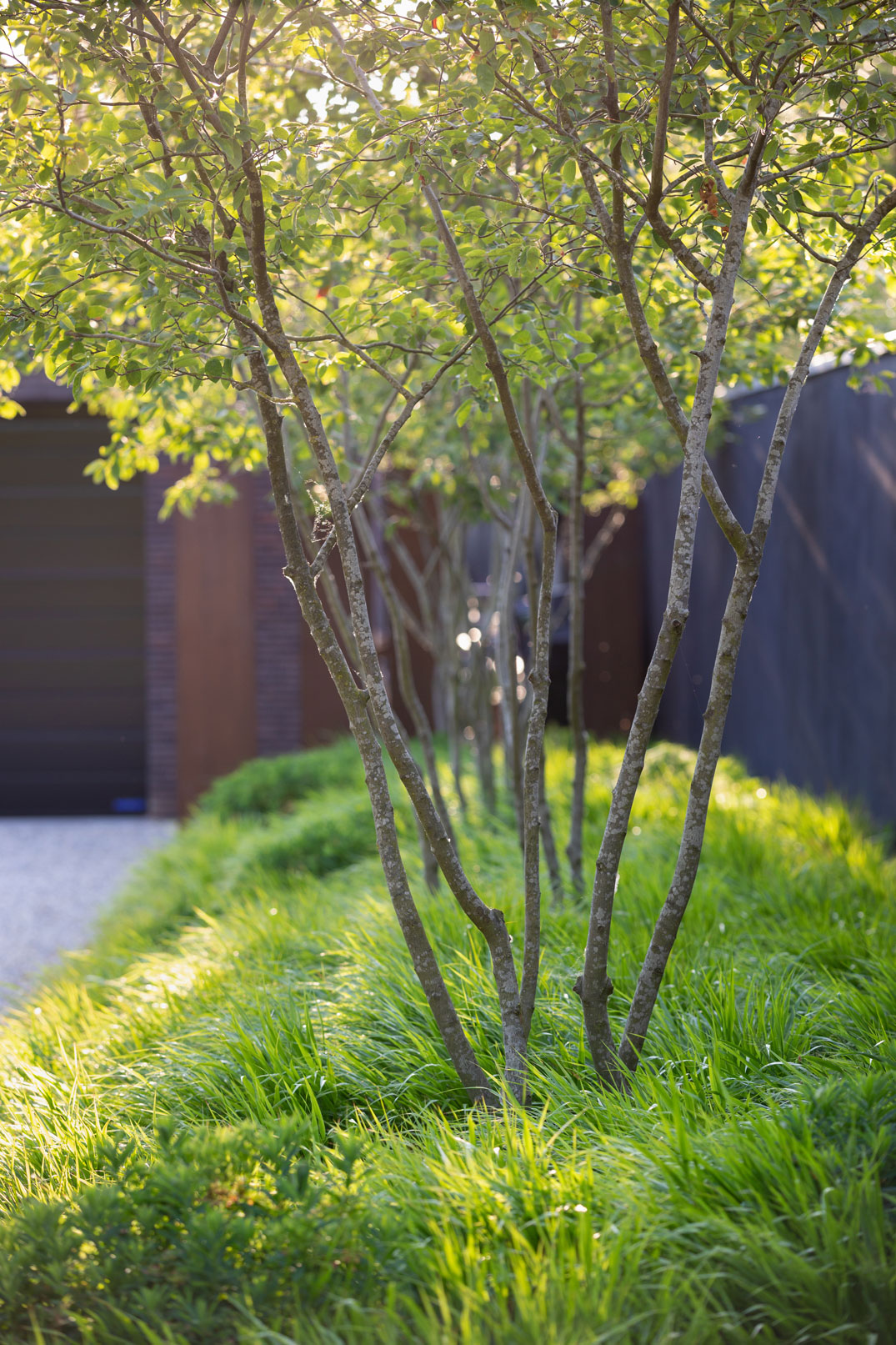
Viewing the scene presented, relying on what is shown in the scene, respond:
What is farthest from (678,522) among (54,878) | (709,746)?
(54,878)

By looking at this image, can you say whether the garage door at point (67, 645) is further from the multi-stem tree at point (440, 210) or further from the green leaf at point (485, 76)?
the green leaf at point (485, 76)

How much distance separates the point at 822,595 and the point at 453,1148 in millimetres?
4108

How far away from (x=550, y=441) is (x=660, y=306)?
2388 millimetres

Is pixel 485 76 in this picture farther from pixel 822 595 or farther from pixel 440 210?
pixel 822 595

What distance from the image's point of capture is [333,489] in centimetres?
229

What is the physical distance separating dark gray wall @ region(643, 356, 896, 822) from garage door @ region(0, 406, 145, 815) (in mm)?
5092

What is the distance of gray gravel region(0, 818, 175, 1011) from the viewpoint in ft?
18.1

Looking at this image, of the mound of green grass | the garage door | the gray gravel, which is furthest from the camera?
the garage door

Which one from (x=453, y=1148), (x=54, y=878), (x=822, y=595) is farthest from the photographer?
(x=54, y=878)

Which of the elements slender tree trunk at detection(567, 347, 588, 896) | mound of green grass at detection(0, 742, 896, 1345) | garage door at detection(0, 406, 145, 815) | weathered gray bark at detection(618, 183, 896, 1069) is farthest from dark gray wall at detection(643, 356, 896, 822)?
garage door at detection(0, 406, 145, 815)

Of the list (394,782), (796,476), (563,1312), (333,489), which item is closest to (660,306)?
(333,489)

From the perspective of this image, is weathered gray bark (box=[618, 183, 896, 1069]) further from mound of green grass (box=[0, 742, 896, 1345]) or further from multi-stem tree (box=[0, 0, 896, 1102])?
mound of green grass (box=[0, 742, 896, 1345])

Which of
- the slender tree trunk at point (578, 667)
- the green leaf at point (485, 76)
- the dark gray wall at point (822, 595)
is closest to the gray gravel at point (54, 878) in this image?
the slender tree trunk at point (578, 667)

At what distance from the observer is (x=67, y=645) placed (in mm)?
9805
